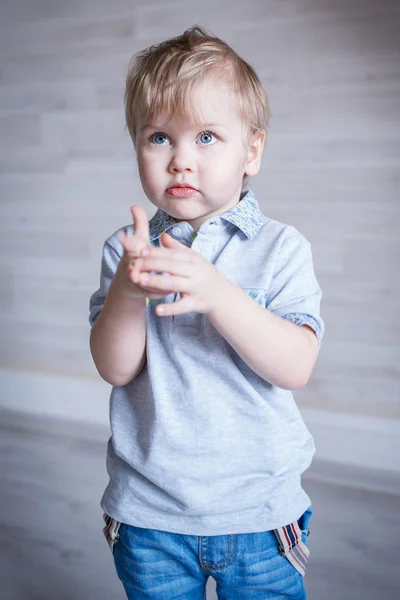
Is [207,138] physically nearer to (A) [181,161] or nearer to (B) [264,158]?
(A) [181,161]

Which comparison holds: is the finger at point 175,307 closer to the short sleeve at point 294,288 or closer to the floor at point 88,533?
the short sleeve at point 294,288

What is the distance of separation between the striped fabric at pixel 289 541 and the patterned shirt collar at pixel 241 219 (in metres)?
0.38

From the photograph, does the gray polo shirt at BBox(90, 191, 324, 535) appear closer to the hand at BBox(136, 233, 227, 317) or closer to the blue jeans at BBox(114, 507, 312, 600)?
the blue jeans at BBox(114, 507, 312, 600)

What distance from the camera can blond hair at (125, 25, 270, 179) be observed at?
0.86m

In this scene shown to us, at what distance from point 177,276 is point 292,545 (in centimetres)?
41

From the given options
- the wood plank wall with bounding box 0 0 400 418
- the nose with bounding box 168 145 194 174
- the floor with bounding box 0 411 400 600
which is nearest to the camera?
the nose with bounding box 168 145 194 174

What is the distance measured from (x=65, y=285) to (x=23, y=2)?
95 centimetres

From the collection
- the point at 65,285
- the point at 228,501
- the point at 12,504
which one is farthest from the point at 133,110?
the point at 65,285

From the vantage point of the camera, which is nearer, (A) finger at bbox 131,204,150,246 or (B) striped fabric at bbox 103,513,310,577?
(A) finger at bbox 131,204,150,246

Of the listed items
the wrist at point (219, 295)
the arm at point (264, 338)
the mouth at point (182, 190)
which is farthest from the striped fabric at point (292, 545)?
the mouth at point (182, 190)

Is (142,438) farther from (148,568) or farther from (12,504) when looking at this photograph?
(12,504)

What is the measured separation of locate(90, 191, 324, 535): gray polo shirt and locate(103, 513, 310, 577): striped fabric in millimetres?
17

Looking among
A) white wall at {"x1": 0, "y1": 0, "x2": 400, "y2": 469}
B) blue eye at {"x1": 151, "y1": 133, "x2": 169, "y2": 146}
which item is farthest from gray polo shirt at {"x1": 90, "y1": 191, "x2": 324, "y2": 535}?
white wall at {"x1": 0, "y1": 0, "x2": 400, "y2": 469}

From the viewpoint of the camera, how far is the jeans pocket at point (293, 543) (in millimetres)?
901
